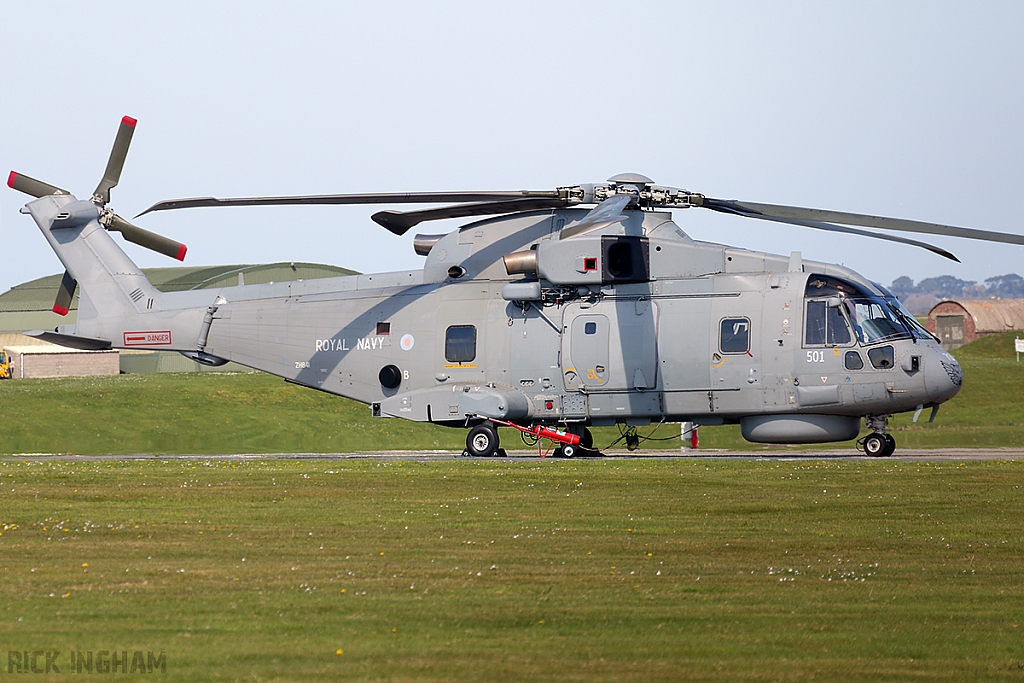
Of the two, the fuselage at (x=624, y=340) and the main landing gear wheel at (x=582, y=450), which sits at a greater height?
the fuselage at (x=624, y=340)

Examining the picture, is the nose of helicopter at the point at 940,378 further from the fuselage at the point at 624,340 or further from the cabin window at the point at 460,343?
the cabin window at the point at 460,343

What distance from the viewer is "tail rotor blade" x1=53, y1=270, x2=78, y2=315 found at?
28797 mm

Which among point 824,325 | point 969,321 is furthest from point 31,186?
point 969,321

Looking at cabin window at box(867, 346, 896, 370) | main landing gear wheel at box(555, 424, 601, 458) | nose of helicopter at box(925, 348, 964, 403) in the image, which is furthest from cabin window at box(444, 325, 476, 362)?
nose of helicopter at box(925, 348, 964, 403)

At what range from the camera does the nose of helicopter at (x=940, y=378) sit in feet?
80.0

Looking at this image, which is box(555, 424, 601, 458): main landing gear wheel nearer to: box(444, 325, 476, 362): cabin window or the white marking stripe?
box(444, 325, 476, 362): cabin window

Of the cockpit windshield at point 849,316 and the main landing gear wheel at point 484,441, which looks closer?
the cockpit windshield at point 849,316

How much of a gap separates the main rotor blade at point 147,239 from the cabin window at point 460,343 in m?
7.00

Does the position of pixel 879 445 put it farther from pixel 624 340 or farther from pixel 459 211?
pixel 459 211

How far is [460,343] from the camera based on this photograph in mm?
26688

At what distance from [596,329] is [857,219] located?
6216mm

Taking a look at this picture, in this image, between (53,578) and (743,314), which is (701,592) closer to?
(53,578)

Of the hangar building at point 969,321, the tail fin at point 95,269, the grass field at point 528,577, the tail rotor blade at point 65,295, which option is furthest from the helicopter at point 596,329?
the hangar building at point 969,321

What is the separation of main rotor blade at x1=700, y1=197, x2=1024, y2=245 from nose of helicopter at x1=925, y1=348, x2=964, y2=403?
10.4 feet
